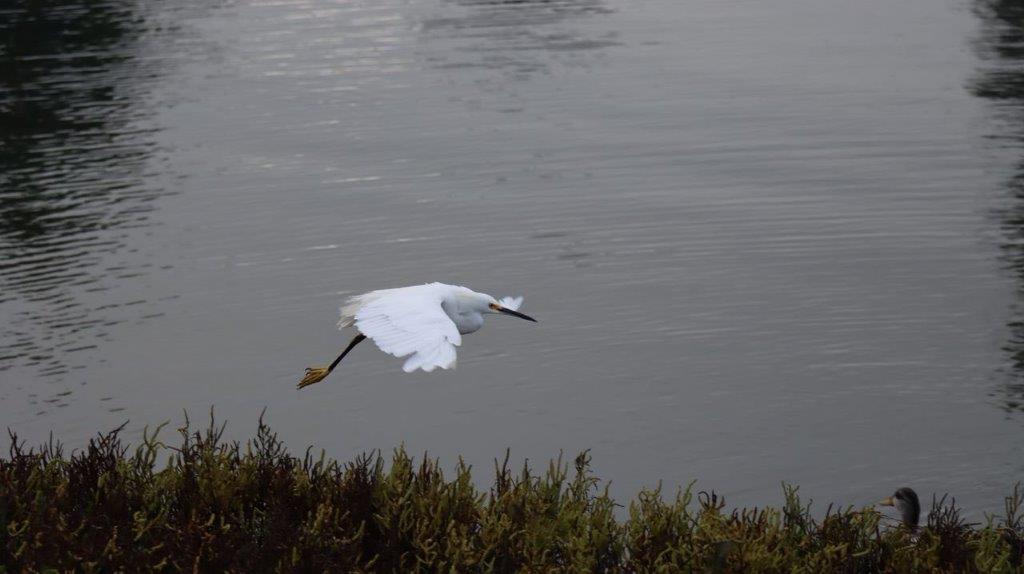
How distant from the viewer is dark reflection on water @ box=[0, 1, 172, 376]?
18172 mm

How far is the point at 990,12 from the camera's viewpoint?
35.9m

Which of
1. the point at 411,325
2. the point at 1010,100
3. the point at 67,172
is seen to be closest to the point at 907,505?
the point at 411,325

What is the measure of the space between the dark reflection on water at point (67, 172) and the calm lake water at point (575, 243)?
0.32 feet

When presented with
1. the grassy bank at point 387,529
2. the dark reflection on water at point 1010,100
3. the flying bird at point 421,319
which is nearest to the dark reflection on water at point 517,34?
the dark reflection on water at point 1010,100

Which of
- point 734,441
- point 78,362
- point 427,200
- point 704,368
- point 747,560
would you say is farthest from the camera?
point 427,200

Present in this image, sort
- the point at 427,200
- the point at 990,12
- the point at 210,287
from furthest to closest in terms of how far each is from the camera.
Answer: the point at 990,12
the point at 427,200
the point at 210,287

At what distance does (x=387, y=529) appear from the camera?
976cm

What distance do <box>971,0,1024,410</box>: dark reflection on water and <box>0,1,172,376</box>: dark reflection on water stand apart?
10.3m

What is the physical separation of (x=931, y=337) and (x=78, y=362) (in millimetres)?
9361

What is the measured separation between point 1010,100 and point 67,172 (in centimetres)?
1654

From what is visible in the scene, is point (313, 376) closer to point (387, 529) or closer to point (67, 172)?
point (387, 529)

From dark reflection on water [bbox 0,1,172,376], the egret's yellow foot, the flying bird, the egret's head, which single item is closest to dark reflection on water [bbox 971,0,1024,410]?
the egret's head

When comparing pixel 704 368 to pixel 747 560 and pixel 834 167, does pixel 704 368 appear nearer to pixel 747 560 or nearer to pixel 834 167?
pixel 747 560

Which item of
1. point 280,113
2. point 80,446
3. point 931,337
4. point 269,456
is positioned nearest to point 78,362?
point 80,446
